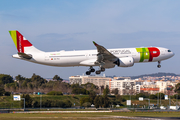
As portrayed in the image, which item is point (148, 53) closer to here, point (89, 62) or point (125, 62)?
point (125, 62)

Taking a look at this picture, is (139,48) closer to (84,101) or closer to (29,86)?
(84,101)

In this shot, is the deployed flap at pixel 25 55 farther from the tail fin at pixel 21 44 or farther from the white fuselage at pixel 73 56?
the tail fin at pixel 21 44

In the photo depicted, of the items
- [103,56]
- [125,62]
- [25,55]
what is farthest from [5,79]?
[125,62]

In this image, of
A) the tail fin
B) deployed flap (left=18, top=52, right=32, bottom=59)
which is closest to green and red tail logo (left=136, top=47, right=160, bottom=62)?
the tail fin

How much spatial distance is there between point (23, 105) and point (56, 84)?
234 feet

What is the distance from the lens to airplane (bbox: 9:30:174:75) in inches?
2168

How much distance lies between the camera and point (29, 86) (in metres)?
169

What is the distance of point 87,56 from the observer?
55.6m

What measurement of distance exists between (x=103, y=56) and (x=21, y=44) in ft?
55.9

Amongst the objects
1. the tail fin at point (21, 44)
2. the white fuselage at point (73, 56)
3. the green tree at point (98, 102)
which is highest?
the tail fin at point (21, 44)

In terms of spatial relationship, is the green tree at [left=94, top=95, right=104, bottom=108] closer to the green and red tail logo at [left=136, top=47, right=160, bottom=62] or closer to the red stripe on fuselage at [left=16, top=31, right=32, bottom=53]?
the green and red tail logo at [left=136, top=47, right=160, bottom=62]

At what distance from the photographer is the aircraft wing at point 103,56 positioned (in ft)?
176

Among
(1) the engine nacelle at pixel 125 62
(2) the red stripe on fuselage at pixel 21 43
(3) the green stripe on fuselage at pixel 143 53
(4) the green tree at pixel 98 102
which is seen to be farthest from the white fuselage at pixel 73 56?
(4) the green tree at pixel 98 102

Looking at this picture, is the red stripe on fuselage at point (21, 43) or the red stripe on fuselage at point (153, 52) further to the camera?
the red stripe on fuselage at point (153, 52)
